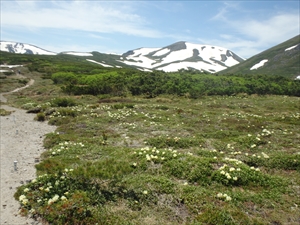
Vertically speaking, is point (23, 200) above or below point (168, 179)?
below

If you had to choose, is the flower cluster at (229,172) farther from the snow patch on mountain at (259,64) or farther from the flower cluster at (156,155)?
the snow patch on mountain at (259,64)

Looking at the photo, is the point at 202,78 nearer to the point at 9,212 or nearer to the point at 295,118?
the point at 295,118

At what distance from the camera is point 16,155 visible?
49.4 ft

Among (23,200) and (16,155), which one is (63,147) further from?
(23,200)

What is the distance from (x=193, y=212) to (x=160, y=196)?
1.51m

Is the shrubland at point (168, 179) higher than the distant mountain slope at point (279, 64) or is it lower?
lower

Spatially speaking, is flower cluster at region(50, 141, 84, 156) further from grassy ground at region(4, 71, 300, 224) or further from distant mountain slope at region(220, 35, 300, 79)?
distant mountain slope at region(220, 35, 300, 79)

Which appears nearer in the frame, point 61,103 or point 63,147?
point 63,147

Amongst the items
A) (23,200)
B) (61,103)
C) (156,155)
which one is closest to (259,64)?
(61,103)

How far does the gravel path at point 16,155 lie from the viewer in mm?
9141

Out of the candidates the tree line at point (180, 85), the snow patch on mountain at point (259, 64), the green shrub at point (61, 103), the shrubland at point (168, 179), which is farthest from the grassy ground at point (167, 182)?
the snow patch on mountain at point (259, 64)

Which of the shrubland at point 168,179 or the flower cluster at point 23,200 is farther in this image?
the flower cluster at point 23,200

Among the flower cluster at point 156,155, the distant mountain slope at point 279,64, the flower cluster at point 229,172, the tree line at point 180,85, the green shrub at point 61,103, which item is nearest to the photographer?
the flower cluster at point 229,172

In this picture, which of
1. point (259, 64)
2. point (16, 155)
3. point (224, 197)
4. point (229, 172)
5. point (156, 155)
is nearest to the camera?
point (224, 197)
